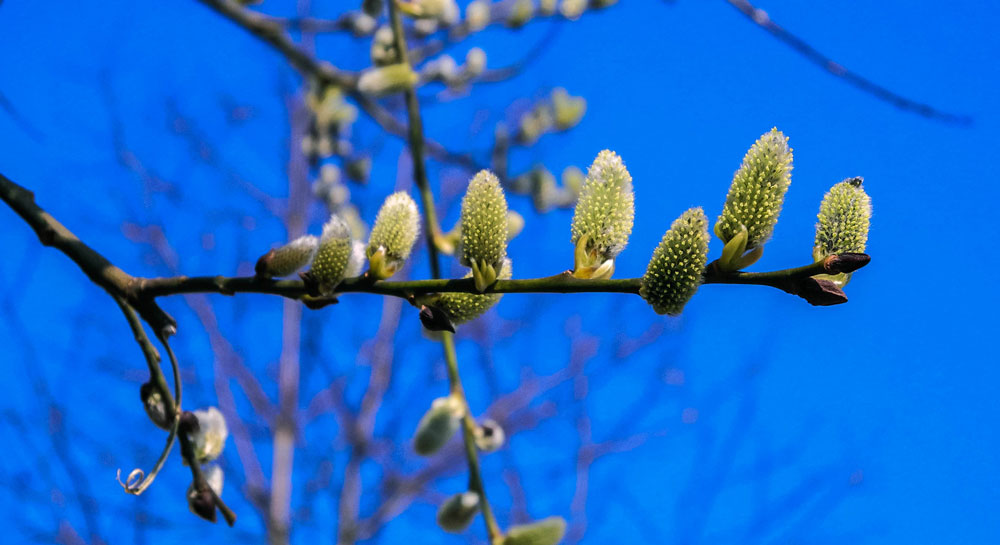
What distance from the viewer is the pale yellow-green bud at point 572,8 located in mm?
2436

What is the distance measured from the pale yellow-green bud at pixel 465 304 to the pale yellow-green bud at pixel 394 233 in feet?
0.32

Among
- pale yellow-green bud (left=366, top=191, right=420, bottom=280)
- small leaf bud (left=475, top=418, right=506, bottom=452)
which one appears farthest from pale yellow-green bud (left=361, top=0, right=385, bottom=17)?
pale yellow-green bud (left=366, top=191, right=420, bottom=280)

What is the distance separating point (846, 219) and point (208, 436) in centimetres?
96

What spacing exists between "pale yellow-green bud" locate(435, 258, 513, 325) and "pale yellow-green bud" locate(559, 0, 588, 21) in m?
1.69

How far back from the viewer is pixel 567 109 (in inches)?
119

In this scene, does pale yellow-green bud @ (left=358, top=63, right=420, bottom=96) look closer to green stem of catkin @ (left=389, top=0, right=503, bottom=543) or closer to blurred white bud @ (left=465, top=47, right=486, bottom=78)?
green stem of catkin @ (left=389, top=0, right=503, bottom=543)

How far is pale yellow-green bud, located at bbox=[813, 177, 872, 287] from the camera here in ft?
2.77

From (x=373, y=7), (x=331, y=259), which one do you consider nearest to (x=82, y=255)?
(x=331, y=259)

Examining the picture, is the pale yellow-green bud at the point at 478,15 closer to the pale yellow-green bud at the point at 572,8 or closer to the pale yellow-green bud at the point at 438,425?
the pale yellow-green bud at the point at 572,8

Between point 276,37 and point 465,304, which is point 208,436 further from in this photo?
point 276,37

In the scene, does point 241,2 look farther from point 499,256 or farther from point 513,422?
point 513,422

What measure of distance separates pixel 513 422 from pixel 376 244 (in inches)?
226

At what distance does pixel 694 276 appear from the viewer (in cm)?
81

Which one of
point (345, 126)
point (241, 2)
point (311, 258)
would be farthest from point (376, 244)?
point (345, 126)
